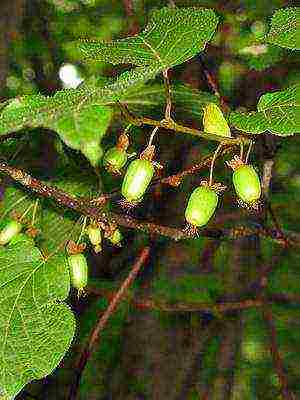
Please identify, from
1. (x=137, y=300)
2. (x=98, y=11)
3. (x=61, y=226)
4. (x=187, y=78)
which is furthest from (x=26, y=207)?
(x=98, y=11)

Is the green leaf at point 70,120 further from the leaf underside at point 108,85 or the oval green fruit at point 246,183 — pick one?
the oval green fruit at point 246,183

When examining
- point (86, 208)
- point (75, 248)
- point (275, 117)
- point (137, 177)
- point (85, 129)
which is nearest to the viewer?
point (85, 129)

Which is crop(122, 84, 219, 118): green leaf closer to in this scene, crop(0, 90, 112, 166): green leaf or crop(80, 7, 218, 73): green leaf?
crop(80, 7, 218, 73): green leaf

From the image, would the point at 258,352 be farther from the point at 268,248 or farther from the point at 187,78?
the point at 187,78

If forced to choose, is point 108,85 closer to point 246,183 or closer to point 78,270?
point 246,183

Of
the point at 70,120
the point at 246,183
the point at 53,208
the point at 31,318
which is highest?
the point at 53,208

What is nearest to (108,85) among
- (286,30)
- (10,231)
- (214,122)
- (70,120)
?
(70,120)

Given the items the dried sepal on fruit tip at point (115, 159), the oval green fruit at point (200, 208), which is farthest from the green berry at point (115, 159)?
the oval green fruit at point (200, 208)
